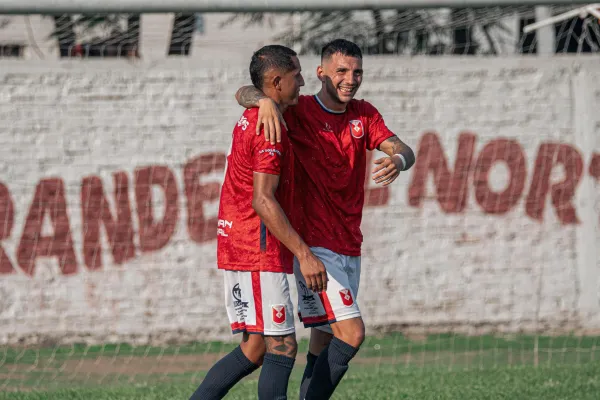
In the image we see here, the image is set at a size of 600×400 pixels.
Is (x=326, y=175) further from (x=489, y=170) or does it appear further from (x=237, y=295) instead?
(x=489, y=170)

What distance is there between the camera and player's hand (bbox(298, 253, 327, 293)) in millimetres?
4441

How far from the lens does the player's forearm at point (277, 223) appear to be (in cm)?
436

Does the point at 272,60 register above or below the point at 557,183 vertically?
above

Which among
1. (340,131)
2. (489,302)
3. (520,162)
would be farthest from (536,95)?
(340,131)

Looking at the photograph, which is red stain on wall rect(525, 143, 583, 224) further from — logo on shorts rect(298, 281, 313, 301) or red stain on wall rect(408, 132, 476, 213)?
logo on shorts rect(298, 281, 313, 301)

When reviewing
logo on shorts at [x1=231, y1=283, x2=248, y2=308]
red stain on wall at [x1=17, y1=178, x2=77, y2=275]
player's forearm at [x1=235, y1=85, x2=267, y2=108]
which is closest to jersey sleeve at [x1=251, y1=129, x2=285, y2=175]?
player's forearm at [x1=235, y1=85, x2=267, y2=108]

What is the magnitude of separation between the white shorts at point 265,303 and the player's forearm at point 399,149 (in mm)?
911

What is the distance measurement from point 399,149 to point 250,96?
0.87m

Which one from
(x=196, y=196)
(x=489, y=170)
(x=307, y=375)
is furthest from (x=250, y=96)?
(x=489, y=170)

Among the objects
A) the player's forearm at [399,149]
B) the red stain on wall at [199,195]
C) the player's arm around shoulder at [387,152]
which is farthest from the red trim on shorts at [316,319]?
the red stain on wall at [199,195]

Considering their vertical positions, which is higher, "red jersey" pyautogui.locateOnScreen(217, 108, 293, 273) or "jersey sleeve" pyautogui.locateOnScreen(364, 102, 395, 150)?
"jersey sleeve" pyautogui.locateOnScreen(364, 102, 395, 150)

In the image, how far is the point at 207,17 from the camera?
50.8ft

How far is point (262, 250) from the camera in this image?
458cm

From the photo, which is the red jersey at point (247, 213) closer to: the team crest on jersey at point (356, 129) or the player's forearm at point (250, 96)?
the player's forearm at point (250, 96)
